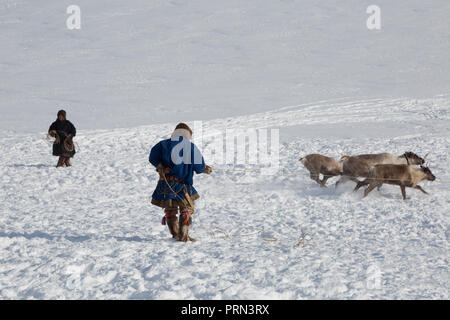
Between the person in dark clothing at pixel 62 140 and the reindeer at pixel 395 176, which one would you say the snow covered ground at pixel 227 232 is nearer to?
the reindeer at pixel 395 176

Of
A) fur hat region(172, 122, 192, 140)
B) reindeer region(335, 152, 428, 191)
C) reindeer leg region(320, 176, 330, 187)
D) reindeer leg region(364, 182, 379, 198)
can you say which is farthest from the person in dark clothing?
reindeer leg region(364, 182, 379, 198)

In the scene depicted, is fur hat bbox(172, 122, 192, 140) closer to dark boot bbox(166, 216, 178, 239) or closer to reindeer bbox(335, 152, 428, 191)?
dark boot bbox(166, 216, 178, 239)

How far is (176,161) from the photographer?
6629 mm

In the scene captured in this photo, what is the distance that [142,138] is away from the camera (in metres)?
15.3

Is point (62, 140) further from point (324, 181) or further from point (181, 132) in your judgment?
point (181, 132)

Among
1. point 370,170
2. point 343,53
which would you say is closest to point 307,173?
point 370,170

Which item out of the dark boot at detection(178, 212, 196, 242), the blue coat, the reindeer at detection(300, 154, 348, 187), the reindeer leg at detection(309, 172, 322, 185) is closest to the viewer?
the blue coat

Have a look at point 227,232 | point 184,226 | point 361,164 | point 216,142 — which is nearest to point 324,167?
point 361,164

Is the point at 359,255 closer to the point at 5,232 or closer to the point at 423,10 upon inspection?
the point at 5,232

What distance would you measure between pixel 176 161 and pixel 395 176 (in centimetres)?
438

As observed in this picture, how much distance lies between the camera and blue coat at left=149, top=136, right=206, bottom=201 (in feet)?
21.6

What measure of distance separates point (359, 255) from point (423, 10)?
35.2 meters

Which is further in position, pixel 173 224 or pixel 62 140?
pixel 62 140

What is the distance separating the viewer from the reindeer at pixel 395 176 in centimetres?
930
